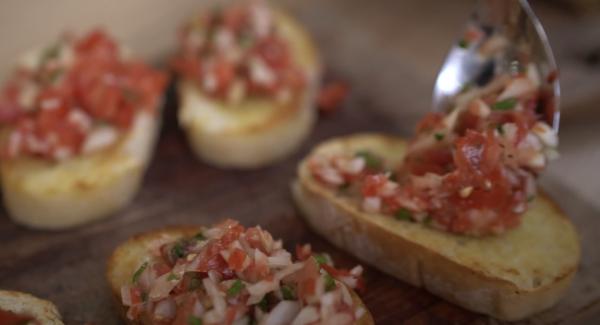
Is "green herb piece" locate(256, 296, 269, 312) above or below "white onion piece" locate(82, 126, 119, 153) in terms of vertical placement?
below

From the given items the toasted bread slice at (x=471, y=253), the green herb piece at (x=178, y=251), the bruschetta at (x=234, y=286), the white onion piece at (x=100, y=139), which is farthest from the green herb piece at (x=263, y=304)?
the white onion piece at (x=100, y=139)

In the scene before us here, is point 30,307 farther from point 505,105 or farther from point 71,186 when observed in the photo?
point 505,105

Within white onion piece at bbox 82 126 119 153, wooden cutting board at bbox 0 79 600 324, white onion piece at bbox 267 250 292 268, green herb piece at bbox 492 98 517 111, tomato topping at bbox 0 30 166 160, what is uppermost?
green herb piece at bbox 492 98 517 111

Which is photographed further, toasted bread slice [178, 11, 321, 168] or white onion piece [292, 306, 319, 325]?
toasted bread slice [178, 11, 321, 168]

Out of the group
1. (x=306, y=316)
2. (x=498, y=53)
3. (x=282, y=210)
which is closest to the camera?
(x=306, y=316)

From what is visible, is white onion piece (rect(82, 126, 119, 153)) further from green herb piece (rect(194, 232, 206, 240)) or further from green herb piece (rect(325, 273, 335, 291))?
green herb piece (rect(325, 273, 335, 291))

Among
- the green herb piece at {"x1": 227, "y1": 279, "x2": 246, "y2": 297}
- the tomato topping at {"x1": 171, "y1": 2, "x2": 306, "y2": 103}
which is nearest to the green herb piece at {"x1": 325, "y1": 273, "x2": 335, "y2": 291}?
the green herb piece at {"x1": 227, "y1": 279, "x2": 246, "y2": 297}

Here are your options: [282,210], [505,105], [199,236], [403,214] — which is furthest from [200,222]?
[505,105]

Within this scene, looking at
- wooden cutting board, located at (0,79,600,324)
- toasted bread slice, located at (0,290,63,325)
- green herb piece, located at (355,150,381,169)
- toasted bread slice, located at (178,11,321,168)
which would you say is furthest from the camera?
toasted bread slice, located at (178,11,321,168)

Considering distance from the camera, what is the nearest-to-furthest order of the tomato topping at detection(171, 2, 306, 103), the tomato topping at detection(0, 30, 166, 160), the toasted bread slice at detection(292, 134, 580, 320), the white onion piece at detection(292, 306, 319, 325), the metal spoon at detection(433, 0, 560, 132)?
the white onion piece at detection(292, 306, 319, 325) < the toasted bread slice at detection(292, 134, 580, 320) < the metal spoon at detection(433, 0, 560, 132) < the tomato topping at detection(0, 30, 166, 160) < the tomato topping at detection(171, 2, 306, 103)
